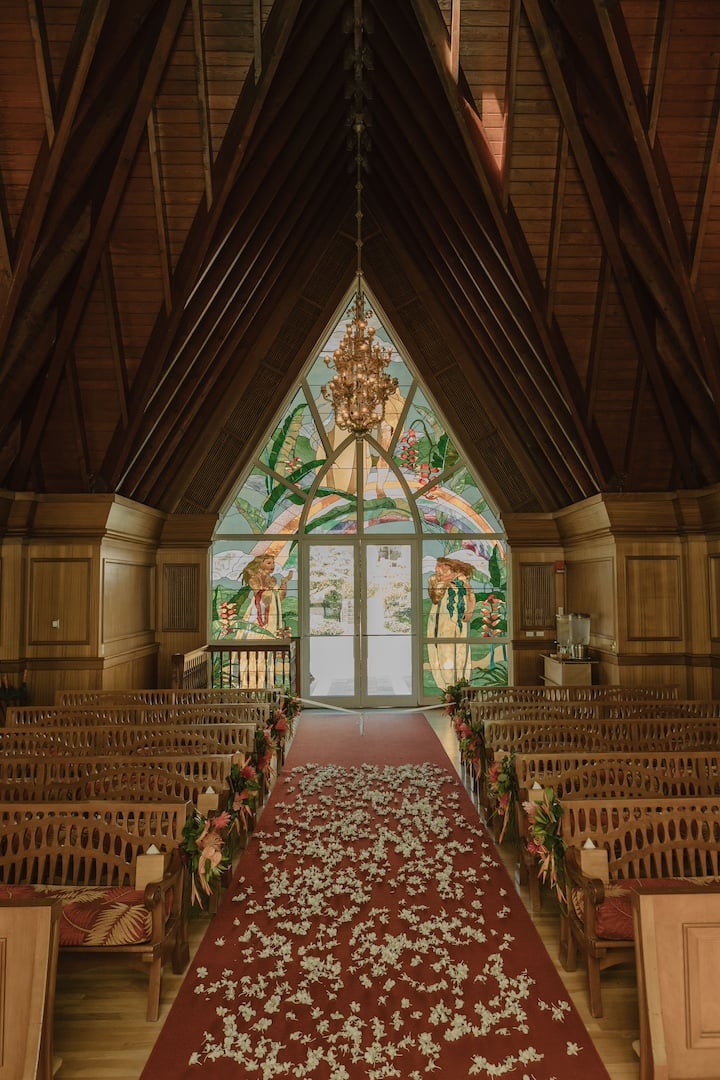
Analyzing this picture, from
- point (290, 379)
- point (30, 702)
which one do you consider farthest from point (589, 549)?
point (30, 702)

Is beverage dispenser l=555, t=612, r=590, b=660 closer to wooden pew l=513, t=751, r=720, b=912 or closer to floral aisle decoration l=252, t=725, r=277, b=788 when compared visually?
wooden pew l=513, t=751, r=720, b=912

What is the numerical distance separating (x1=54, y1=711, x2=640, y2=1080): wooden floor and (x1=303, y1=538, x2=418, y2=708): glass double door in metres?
7.71

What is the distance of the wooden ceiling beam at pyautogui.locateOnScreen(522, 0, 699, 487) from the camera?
16.5 feet

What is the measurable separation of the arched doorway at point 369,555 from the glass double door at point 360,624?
0.02 metres

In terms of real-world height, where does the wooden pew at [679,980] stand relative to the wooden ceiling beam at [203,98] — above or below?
below

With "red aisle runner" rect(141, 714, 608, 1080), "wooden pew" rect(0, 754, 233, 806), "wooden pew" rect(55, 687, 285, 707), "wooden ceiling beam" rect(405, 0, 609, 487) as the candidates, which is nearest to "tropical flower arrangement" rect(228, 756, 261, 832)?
"wooden pew" rect(0, 754, 233, 806)

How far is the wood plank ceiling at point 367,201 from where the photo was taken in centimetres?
495

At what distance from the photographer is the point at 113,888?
3.48 m

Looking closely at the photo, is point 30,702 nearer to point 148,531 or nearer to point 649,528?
point 148,531

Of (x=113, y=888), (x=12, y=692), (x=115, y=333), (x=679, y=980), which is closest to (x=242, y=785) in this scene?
(x=113, y=888)

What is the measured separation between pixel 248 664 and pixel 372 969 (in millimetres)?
7406

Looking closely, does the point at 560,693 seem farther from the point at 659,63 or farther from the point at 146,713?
the point at 659,63

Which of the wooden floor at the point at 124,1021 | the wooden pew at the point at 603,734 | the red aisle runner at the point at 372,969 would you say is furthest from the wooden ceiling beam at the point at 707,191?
the wooden floor at the point at 124,1021

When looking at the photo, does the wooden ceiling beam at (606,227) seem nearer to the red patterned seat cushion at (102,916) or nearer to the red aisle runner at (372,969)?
the red aisle runner at (372,969)
